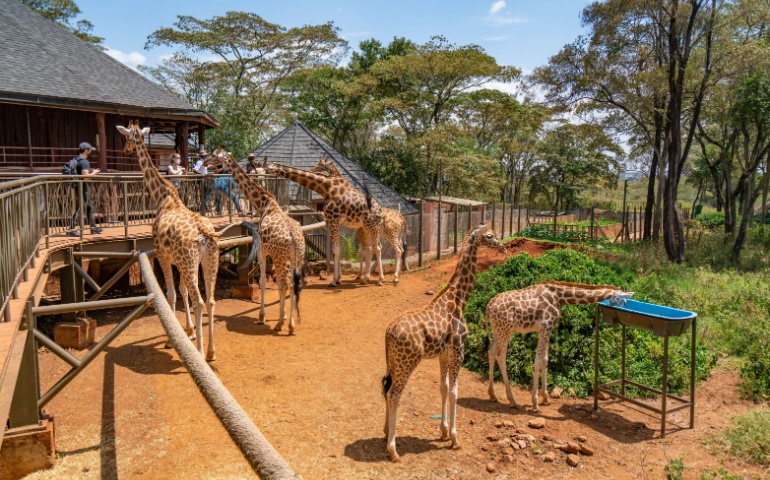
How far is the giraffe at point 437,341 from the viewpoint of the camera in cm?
697

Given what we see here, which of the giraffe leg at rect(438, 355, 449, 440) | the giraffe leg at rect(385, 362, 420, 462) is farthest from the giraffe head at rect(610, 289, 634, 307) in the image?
the giraffe leg at rect(385, 362, 420, 462)

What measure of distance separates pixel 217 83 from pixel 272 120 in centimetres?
414

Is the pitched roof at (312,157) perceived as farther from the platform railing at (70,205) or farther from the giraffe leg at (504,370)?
the giraffe leg at (504,370)

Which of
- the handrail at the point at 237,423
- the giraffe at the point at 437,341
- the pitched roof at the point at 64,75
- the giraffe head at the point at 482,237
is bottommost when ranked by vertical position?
the giraffe at the point at 437,341

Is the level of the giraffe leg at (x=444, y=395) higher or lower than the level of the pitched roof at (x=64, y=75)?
lower

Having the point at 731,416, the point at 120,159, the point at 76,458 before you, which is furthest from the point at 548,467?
the point at 120,159

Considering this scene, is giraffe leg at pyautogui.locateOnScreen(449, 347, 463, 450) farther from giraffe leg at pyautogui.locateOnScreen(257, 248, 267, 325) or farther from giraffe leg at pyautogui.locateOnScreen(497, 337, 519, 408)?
giraffe leg at pyautogui.locateOnScreen(257, 248, 267, 325)

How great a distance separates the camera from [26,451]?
7.02m

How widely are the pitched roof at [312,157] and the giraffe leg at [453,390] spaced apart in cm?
1600

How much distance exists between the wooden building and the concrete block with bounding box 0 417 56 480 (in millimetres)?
9773

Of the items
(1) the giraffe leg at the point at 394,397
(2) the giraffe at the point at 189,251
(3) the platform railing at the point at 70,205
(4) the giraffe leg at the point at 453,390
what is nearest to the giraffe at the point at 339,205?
(3) the platform railing at the point at 70,205

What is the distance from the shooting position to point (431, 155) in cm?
3044

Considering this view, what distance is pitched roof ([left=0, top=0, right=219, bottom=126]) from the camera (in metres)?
14.3

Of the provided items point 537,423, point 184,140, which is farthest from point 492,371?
point 184,140
